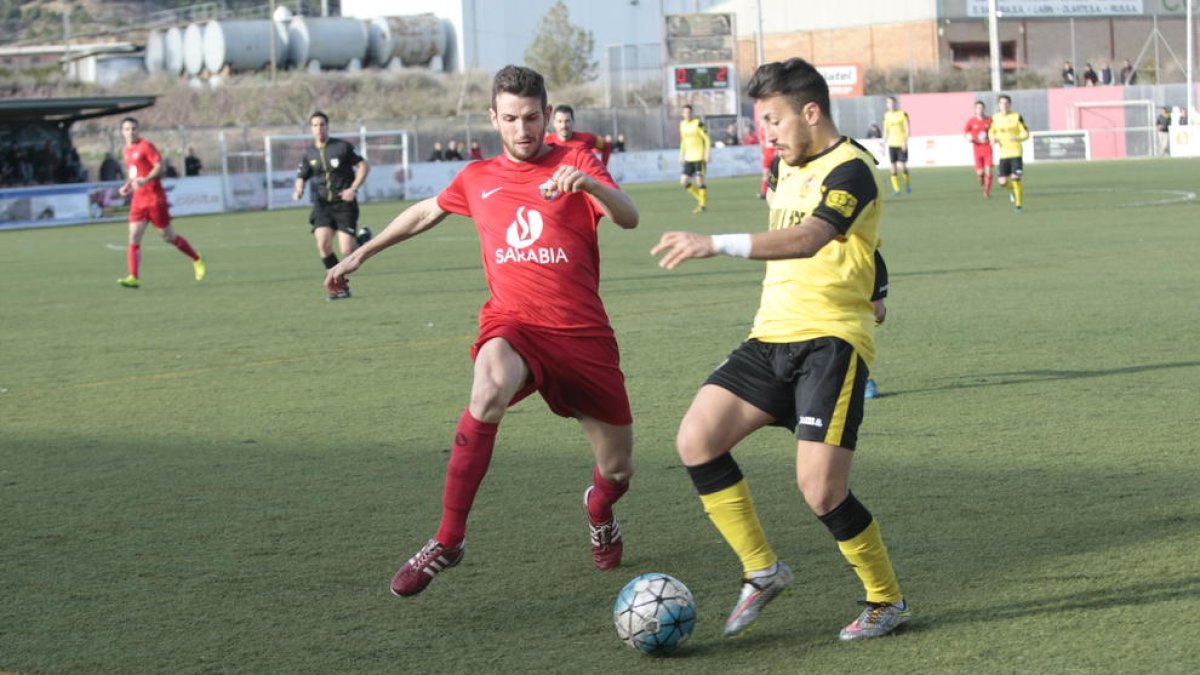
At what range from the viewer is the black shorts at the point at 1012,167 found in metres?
27.2

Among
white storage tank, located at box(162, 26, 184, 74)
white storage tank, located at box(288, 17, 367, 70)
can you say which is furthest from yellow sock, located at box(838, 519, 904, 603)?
white storage tank, located at box(162, 26, 184, 74)

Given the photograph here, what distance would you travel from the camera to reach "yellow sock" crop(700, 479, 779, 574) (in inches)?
205

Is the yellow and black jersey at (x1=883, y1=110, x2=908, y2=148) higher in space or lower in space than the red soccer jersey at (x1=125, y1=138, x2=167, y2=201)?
higher

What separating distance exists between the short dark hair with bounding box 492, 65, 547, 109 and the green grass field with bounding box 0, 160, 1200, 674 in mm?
1749

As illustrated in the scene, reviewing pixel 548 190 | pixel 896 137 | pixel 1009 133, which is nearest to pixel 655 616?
pixel 548 190

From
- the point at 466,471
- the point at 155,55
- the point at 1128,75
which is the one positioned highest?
the point at 155,55

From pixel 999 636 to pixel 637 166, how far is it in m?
48.3

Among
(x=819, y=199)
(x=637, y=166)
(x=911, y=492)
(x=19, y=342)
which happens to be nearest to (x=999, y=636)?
(x=819, y=199)

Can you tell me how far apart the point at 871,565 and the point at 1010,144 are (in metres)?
24.6

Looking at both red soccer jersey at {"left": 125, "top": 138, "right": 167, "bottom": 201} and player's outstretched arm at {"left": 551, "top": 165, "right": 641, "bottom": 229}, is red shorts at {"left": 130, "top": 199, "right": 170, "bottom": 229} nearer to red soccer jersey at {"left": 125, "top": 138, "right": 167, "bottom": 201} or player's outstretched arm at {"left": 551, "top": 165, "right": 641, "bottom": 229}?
red soccer jersey at {"left": 125, "top": 138, "right": 167, "bottom": 201}

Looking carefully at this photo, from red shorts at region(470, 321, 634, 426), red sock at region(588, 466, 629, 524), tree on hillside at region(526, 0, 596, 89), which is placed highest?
tree on hillside at region(526, 0, 596, 89)

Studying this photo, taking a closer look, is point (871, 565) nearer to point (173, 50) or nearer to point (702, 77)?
point (702, 77)

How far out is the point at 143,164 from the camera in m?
19.9

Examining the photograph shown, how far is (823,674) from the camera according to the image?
15.4 feet
